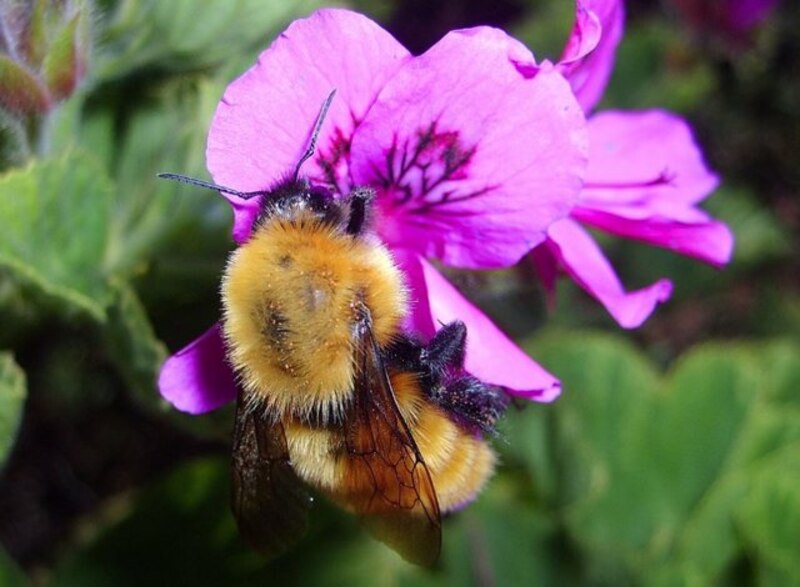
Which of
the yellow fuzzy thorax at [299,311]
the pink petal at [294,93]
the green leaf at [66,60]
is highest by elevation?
the pink petal at [294,93]

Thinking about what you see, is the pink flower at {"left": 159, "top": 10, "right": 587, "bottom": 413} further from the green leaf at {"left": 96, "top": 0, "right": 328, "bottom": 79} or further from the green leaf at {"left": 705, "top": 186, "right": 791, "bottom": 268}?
the green leaf at {"left": 705, "top": 186, "right": 791, "bottom": 268}

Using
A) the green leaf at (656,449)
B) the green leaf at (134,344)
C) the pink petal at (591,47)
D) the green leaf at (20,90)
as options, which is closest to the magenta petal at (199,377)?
the green leaf at (134,344)

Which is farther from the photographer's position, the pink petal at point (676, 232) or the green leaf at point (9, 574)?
the green leaf at point (9, 574)

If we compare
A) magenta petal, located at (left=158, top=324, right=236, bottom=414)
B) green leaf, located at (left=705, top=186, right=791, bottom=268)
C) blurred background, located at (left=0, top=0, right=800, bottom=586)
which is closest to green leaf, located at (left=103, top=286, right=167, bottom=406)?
blurred background, located at (left=0, top=0, right=800, bottom=586)

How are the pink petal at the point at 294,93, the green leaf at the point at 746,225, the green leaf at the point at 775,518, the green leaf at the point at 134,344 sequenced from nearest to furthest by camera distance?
1. the pink petal at the point at 294,93
2. the green leaf at the point at 134,344
3. the green leaf at the point at 775,518
4. the green leaf at the point at 746,225

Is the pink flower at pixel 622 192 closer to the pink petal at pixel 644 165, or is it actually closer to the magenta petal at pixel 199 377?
the pink petal at pixel 644 165

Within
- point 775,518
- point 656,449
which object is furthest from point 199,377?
point 656,449

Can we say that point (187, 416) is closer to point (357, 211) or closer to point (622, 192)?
point (357, 211)
